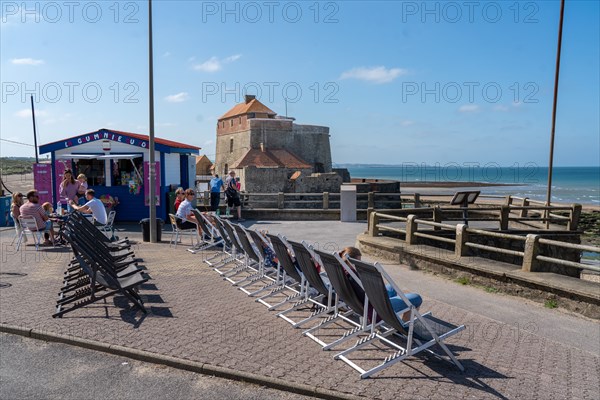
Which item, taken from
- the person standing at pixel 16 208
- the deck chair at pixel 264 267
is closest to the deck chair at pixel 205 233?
the deck chair at pixel 264 267

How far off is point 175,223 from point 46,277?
3.96m

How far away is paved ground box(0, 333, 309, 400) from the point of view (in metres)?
4.37

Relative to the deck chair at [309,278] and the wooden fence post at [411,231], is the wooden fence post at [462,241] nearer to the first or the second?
the wooden fence post at [411,231]

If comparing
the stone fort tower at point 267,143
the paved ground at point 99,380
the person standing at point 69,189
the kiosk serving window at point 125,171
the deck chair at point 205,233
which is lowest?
the paved ground at point 99,380

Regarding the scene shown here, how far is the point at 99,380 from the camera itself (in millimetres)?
4652

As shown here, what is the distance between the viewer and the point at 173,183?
57.9 ft

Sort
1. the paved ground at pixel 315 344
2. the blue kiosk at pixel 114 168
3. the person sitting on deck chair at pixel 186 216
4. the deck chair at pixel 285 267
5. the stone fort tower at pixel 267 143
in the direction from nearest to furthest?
the paved ground at pixel 315 344, the deck chair at pixel 285 267, the person sitting on deck chair at pixel 186 216, the blue kiosk at pixel 114 168, the stone fort tower at pixel 267 143

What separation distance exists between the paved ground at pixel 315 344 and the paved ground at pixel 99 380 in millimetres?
232

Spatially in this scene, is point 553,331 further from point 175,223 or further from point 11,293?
point 175,223

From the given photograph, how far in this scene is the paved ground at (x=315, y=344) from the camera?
4.59m

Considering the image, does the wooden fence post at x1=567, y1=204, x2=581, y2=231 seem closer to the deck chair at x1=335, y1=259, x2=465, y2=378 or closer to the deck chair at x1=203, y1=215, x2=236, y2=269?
the deck chair at x1=203, y1=215, x2=236, y2=269

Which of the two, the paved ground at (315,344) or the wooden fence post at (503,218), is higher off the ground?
the wooden fence post at (503,218)

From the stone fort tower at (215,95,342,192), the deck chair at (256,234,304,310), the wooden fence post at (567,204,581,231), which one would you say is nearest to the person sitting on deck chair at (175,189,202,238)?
the deck chair at (256,234,304,310)

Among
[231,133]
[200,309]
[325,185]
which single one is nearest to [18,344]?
[200,309]
